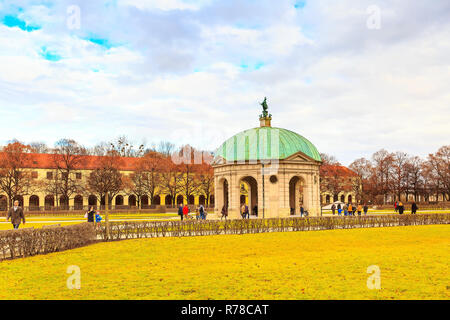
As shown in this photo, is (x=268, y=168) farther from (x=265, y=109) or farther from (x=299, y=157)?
(x=265, y=109)

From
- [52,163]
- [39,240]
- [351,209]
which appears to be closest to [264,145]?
[351,209]

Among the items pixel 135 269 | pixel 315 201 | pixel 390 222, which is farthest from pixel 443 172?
pixel 135 269

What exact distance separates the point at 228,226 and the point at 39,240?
1334 centimetres

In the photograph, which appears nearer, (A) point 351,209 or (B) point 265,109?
(A) point 351,209

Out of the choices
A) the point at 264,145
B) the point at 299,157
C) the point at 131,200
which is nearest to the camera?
the point at 299,157

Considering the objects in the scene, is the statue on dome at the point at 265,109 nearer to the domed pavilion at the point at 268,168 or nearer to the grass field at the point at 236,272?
the domed pavilion at the point at 268,168

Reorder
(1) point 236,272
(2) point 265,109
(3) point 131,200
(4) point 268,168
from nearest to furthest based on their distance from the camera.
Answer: (1) point 236,272 → (4) point 268,168 → (2) point 265,109 → (3) point 131,200

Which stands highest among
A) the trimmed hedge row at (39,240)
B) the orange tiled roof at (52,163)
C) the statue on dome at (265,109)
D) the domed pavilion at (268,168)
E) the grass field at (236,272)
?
the statue on dome at (265,109)

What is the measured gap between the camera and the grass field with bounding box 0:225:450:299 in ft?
35.1

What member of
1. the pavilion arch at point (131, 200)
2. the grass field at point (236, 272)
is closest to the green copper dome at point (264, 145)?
the grass field at point (236, 272)

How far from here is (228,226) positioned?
29.0 meters

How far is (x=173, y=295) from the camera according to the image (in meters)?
10.5

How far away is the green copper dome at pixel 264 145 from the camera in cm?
4669

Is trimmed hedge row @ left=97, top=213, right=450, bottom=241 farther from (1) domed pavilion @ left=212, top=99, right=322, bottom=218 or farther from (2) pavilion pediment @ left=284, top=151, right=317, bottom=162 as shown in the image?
(2) pavilion pediment @ left=284, top=151, right=317, bottom=162
